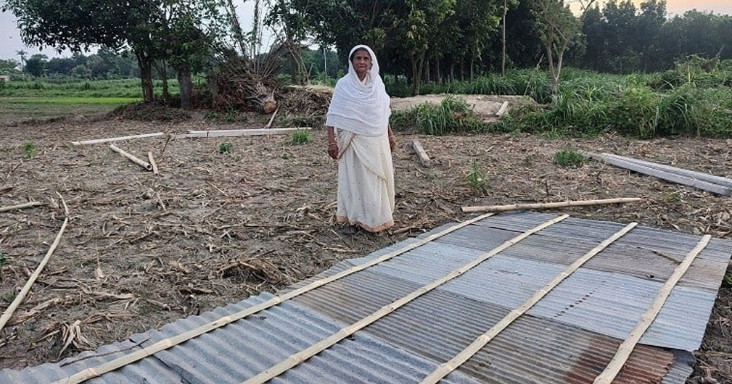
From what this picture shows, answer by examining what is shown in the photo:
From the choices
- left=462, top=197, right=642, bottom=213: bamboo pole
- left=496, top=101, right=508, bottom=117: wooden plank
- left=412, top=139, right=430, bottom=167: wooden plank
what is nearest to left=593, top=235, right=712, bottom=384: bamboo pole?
left=462, top=197, right=642, bottom=213: bamboo pole

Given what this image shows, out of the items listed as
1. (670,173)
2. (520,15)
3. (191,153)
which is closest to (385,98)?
(670,173)

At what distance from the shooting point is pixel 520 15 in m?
20.5

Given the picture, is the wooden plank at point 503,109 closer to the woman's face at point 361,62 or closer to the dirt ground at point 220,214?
the dirt ground at point 220,214

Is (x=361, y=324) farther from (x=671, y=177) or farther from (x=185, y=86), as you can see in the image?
(x=185, y=86)

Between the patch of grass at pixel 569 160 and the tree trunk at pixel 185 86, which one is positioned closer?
the patch of grass at pixel 569 160

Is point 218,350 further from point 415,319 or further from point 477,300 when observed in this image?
point 477,300

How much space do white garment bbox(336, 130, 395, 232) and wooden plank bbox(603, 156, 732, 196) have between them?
3.23m

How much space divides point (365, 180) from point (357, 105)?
23.7 inches

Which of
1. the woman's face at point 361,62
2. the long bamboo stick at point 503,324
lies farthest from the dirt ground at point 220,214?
the woman's face at point 361,62

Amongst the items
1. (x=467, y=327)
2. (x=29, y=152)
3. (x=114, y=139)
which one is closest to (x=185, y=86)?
(x=114, y=139)

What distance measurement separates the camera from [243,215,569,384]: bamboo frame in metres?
2.30

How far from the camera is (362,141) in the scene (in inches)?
167

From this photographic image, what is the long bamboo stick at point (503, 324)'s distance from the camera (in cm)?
229

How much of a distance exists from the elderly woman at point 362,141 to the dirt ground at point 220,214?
10.4 inches
